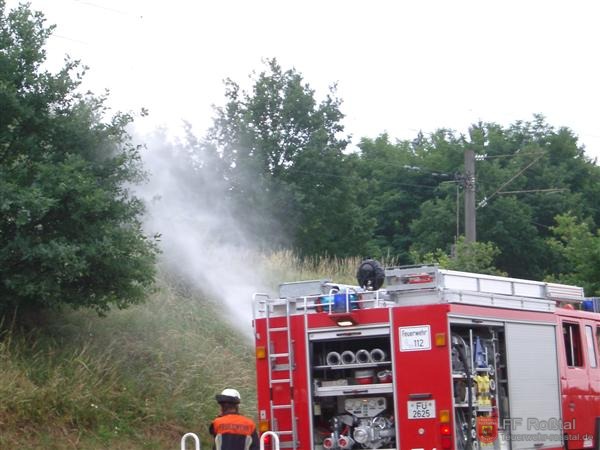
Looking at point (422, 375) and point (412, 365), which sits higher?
point (412, 365)

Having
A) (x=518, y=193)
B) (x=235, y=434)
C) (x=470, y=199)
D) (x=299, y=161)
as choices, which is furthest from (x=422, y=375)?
(x=518, y=193)

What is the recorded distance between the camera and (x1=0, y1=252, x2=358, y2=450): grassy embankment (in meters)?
12.6

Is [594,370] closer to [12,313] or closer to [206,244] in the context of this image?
[12,313]

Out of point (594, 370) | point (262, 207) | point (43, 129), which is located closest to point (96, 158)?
point (43, 129)

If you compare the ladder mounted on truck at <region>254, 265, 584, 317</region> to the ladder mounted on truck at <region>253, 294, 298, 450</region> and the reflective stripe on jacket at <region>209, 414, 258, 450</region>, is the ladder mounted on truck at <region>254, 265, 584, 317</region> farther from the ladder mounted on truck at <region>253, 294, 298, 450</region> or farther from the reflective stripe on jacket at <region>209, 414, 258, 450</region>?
the reflective stripe on jacket at <region>209, 414, 258, 450</region>

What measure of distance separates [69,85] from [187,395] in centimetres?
477

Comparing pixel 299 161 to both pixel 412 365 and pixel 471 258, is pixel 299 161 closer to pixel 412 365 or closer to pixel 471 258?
pixel 471 258

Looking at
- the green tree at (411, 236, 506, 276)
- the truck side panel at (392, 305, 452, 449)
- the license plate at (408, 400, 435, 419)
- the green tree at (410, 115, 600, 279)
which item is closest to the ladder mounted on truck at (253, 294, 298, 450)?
the truck side panel at (392, 305, 452, 449)

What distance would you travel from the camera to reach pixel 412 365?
10.8 m

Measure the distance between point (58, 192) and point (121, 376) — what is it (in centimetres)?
Result: 292

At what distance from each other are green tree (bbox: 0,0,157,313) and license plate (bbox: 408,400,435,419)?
15.0 feet

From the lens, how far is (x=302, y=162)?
30969 mm

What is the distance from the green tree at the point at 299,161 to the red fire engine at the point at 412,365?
17.1 metres

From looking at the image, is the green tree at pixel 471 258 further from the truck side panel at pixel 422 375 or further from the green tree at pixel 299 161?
the truck side panel at pixel 422 375
